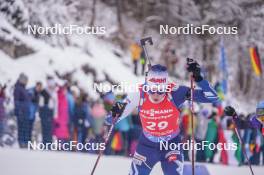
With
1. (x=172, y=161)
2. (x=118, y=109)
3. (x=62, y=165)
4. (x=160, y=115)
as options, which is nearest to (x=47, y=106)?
(x=62, y=165)

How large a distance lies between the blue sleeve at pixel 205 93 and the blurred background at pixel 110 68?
30.8 inches

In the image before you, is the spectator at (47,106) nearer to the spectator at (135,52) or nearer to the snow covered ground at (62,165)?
the snow covered ground at (62,165)

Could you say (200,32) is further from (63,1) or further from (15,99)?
(15,99)

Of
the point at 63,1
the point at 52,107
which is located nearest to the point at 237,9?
the point at 63,1

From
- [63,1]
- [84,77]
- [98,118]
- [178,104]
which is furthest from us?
[84,77]

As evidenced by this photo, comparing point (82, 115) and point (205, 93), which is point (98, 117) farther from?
point (205, 93)

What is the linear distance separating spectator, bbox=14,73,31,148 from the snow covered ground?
0.29m

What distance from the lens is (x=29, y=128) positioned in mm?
4812

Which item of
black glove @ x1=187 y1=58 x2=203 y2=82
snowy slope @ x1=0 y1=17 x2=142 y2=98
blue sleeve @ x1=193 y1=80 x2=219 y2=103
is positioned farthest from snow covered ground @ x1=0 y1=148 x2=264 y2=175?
black glove @ x1=187 y1=58 x2=203 y2=82

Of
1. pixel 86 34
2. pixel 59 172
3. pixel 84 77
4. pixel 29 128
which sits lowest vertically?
pixel 59 172

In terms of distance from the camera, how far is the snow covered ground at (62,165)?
4.20 m

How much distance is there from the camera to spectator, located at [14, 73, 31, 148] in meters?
4.84

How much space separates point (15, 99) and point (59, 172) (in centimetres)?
99

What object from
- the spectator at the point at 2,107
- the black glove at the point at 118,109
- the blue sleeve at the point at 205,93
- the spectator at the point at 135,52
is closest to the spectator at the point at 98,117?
the spectator at the point at 135,52
